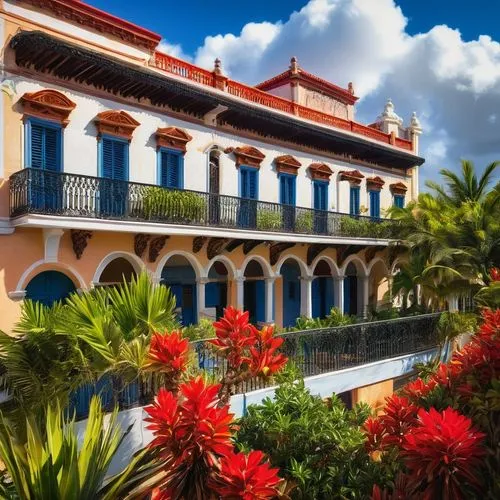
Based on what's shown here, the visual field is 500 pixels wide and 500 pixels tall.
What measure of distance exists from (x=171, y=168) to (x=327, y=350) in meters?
6.47

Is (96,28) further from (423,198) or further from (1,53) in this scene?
(423,198)

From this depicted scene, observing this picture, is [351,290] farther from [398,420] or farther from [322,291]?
[398,420]

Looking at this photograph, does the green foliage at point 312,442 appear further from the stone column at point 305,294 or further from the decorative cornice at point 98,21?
the decorative cornice at point 98,21

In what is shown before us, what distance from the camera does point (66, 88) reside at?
10.6m

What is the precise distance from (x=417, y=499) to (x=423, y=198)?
15.4 meters

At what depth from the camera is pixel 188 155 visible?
13.0 m

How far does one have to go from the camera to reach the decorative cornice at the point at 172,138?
12133mm

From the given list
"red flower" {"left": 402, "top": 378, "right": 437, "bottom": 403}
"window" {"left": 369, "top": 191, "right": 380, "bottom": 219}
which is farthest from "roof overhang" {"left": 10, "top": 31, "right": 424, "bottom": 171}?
"red flower" {"left": 402, "top": 378, "right": 437, "bottom": 403}

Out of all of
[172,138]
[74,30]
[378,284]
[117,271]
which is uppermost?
[74,30]

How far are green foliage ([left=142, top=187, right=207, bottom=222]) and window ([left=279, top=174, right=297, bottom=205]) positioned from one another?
422 centimetres

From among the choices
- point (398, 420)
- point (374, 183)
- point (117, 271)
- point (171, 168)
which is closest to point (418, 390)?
point (398, 420)

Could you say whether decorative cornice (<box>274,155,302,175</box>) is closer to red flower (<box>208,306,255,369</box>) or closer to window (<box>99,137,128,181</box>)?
window (<box>99,137,128,181</box>)

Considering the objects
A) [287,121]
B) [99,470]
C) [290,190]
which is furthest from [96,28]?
[99,470]

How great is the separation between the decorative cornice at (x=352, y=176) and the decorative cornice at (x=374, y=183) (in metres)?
0.53
